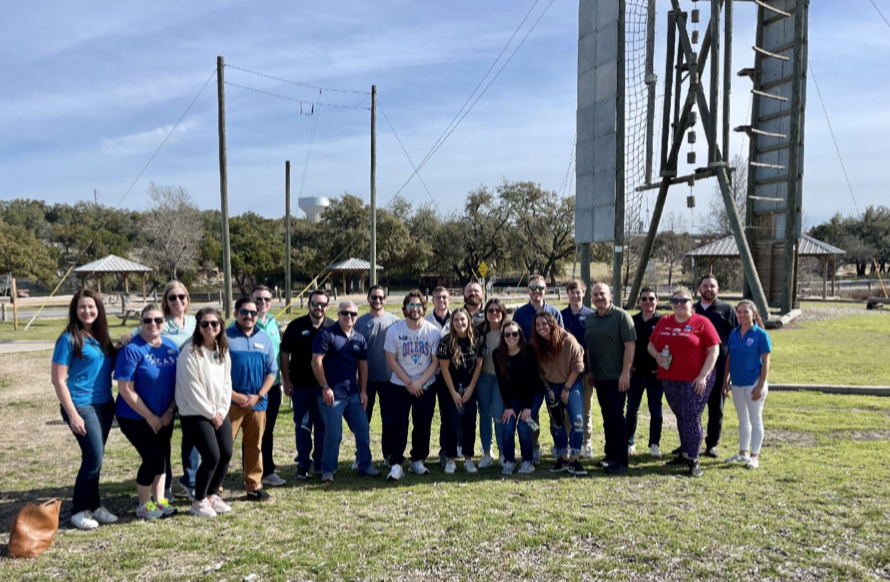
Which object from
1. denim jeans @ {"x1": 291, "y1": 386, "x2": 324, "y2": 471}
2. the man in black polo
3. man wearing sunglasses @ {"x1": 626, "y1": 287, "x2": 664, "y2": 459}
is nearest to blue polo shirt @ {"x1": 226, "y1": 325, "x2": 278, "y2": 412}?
denim jeans @ {"x1": 291, "y1": 386, "x2": 324, "y2": 471}

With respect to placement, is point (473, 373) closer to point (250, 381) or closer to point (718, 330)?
point (250, 381)

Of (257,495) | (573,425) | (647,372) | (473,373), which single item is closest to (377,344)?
(473,373)

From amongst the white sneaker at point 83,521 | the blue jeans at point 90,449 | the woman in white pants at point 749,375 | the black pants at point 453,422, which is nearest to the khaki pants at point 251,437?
the blue jeans at point 90,449

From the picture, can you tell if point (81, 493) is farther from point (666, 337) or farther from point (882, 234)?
point (882, 234)

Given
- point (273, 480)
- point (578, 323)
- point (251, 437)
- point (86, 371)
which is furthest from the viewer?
point (578, 323)

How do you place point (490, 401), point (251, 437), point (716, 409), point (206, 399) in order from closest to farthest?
point (206, 399), point (251, 437), point (490, 401), point (716, 409)

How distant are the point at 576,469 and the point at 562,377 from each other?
32.1 inches

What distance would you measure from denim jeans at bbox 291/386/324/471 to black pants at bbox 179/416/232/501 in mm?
999

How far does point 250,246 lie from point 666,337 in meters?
47.5

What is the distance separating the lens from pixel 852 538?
13.9ft

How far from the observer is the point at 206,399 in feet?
15.5

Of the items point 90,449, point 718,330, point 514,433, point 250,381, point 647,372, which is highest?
point 718,330

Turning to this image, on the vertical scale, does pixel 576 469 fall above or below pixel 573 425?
below

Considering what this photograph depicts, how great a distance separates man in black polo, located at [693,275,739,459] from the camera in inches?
254
